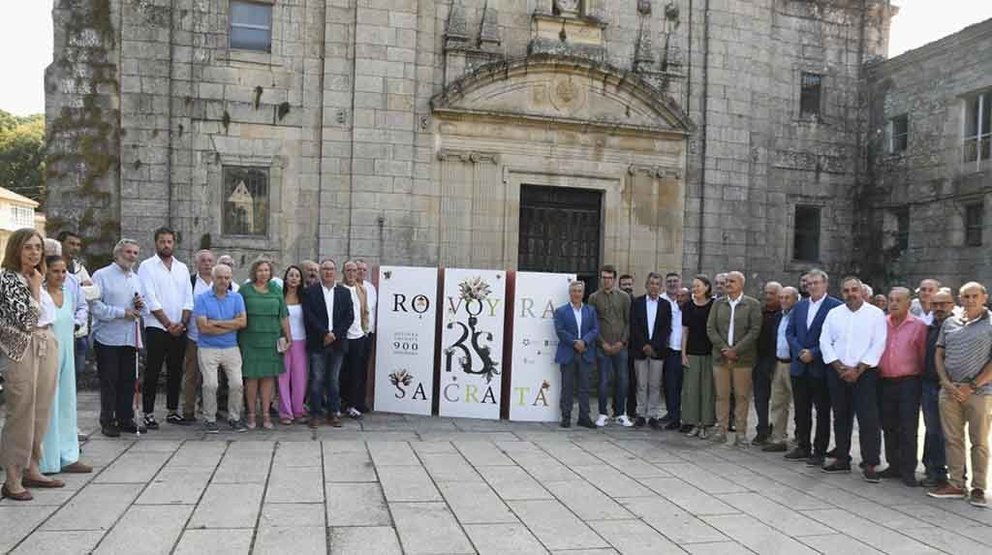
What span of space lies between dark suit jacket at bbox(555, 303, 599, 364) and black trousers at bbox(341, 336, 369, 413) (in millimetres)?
2496

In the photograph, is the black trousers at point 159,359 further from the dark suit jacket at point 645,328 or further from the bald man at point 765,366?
the bald man at point 765,366

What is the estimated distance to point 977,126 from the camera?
48.3 feet

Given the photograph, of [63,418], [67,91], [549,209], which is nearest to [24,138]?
[67,91]

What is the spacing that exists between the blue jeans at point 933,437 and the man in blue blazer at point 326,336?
630 cm

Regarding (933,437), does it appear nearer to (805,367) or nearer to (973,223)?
(805,367)

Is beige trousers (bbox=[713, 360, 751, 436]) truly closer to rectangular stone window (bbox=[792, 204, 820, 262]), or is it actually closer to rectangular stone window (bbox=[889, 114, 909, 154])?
rectangular stone window (bbox=[792, 204, 820, 262])

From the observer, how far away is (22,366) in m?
5.82

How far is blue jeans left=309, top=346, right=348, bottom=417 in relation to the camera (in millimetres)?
8891

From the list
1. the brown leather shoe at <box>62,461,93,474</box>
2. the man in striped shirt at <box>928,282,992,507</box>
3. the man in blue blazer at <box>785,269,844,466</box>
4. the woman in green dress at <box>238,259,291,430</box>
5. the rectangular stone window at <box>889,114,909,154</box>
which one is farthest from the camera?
the rectangular stone window at <box>889,114,909,154</box>

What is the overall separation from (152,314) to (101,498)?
2974 mm

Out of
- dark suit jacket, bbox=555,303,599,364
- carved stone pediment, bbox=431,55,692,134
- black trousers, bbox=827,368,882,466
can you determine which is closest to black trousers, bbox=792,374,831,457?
black trousers, bbox=827,368,882,466

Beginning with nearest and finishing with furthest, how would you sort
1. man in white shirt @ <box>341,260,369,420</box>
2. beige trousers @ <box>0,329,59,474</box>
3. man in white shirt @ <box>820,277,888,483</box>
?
beige trousers @ <box>0,329,59,474</box> → man in white shirt @ <box>820,277,888,483</box> → man in white shirt @ <box>341,260,369,420</box>

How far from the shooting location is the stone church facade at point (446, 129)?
1274 centimetres

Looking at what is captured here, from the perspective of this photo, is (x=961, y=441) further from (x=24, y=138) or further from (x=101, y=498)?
(x=24, y=138)
